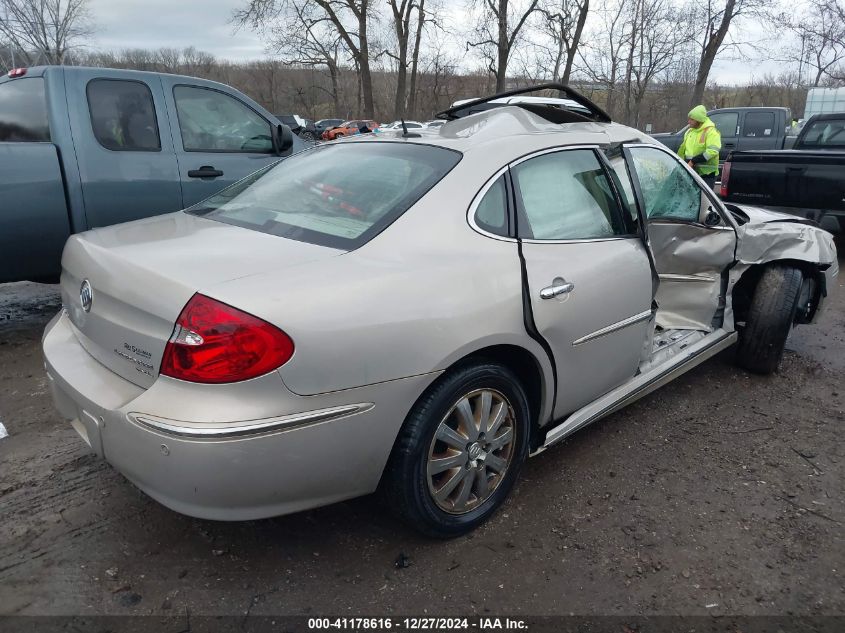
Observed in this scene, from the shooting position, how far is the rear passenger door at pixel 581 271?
256cm

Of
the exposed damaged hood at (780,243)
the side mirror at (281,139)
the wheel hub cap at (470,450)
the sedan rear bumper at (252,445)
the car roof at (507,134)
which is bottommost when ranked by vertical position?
the wheel hub cap at (470,450)

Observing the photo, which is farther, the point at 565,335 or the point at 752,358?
the point at 752,358

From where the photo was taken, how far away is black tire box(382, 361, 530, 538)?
2186 mm

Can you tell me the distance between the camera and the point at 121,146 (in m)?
4.83

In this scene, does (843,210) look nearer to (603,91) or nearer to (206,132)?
(206,132)

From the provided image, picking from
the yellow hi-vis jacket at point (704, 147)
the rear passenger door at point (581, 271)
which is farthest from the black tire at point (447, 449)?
the yellow hi-vis jacket at point (704, 147)

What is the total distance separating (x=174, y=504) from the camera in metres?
1.94

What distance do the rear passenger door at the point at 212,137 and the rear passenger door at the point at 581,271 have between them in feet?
10.9

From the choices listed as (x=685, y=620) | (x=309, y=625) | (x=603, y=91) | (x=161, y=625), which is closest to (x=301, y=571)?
(x=309, y=625)

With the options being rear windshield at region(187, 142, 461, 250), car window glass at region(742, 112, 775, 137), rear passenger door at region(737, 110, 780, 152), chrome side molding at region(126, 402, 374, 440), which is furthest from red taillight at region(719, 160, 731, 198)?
car window glass at region(742, 112, 775, 137)

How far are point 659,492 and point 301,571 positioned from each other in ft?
5.39

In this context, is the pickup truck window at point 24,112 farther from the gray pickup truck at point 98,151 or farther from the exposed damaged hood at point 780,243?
the exposed damaged hood at point 780,243

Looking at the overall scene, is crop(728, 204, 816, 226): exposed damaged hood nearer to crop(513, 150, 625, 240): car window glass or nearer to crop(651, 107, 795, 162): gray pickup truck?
crop(513, 150, 625, 240): car window glass

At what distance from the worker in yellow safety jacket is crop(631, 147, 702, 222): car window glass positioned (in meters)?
4.62
